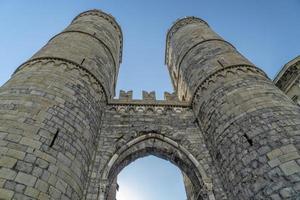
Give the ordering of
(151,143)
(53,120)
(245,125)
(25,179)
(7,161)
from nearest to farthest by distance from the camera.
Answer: (25,179) < (7,161) < (53,120) < (245,125) < (151,143)

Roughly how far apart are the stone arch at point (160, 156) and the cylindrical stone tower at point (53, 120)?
2.39 feet

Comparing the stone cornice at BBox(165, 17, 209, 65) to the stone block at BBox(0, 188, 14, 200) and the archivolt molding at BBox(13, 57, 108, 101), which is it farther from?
the stone block at BBox(0, 188, 14, 200)

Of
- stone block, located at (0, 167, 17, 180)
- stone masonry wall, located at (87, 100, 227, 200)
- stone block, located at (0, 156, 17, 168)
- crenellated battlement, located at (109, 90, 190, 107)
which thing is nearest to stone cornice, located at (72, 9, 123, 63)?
crenellated battlement, located at (109, 90, 190, 107)

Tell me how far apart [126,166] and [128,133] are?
965mm

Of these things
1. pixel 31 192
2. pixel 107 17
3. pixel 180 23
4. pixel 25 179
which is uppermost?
pixel 180 23

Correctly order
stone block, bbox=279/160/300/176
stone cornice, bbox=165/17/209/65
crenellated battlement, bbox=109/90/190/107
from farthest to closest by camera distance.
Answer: stone cornice, bbox=165/17/209/65 → crenellated battlement, bbox=109/90/190/107 → stone block, bbox=279/160/300/176

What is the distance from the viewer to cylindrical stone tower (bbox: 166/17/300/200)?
5258mm

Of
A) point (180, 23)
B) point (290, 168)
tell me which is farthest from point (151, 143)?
point (180, 23)

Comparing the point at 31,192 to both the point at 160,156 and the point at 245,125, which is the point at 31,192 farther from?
the point at 245,125

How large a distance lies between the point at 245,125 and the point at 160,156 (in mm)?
2733

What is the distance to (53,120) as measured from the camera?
19.5 feet

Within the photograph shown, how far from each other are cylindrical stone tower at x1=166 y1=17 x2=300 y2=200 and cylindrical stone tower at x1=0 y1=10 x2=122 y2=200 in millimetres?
3342

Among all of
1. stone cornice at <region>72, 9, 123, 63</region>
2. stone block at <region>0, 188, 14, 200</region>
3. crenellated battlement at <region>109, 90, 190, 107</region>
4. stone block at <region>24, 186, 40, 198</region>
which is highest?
stone cornice at <region>72, 9, 123, 63</region>

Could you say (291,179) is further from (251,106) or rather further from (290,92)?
(290,92)
